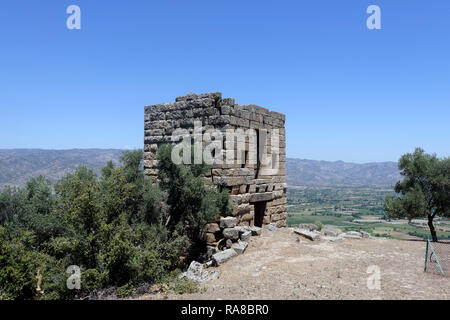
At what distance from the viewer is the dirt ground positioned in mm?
6653

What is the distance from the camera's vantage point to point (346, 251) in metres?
10.2

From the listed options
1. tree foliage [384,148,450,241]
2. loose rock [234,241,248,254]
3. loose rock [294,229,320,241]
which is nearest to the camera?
loose rock [234,241,248,254]

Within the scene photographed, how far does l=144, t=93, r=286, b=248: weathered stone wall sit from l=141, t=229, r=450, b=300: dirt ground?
6.32ft

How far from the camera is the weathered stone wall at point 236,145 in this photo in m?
11.2

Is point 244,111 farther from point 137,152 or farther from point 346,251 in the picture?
point 346,251

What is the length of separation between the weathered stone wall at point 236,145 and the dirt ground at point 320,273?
6.32 feet

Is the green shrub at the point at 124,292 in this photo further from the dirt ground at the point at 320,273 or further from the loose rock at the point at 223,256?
the loose rock at the point at 223,256

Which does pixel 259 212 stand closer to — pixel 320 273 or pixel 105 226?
pixel 320 273

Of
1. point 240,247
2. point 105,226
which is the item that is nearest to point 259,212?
point 240,247

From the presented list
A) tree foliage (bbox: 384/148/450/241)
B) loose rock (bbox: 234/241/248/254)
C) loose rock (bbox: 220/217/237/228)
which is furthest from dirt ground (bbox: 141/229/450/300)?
tree foliage (bbox: 384/148/450/241)

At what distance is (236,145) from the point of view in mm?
11633

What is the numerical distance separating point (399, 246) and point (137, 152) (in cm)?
1008

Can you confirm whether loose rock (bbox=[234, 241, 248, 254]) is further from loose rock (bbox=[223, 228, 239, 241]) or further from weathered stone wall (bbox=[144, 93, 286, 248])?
weathered stone wall (bbox=[144, 93, 286, 248])
